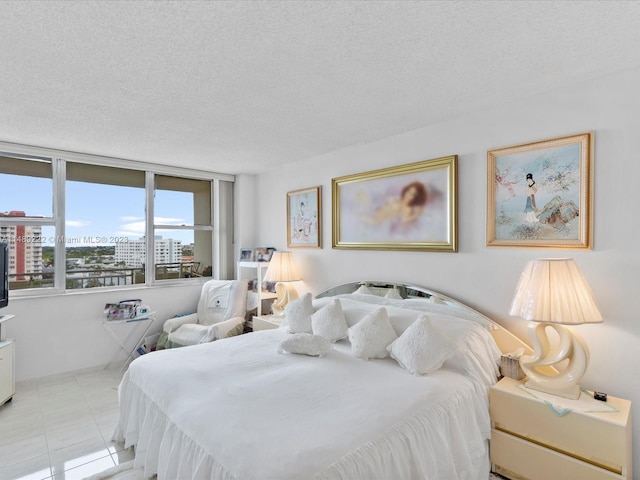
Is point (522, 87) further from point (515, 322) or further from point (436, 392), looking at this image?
point (436, 392)

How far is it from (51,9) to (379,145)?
252 centimetres

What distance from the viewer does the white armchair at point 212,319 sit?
3.87m

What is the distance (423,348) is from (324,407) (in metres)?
0.81

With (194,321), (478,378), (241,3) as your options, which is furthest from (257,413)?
(194,321)

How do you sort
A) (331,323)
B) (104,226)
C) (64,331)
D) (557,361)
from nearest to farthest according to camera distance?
(557,361) < (331,323) < (64,331) < (104,226)

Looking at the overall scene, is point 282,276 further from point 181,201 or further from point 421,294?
point 181,201

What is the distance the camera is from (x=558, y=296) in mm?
1914

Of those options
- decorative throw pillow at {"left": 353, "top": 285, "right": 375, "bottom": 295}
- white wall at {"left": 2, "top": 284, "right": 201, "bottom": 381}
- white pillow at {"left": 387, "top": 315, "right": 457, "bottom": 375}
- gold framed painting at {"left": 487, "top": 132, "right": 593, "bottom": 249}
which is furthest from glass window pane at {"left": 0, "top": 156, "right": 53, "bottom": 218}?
gold framed painting at {"left": 487, "top": 132, "right": 593, "bottom": 249}

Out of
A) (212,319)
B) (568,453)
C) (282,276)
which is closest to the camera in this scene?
(568,453)

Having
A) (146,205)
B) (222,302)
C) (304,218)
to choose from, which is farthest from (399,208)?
(146,205)

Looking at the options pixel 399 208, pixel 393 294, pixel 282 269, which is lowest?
pixel 393 294

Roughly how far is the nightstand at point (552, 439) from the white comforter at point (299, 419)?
0.11 metres

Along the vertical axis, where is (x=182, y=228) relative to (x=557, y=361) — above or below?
above

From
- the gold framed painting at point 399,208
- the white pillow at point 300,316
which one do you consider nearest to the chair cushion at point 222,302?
the white pillow at point 300,316
